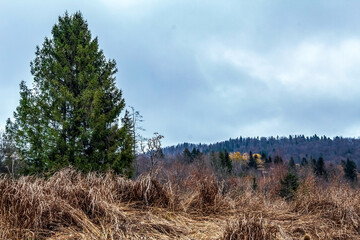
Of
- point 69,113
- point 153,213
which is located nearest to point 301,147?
point 69,113

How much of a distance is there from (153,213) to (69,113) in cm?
818

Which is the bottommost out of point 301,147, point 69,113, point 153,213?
point 153,213

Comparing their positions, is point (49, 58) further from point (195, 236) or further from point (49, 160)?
point (195, 236)

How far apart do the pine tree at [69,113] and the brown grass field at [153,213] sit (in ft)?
19.6

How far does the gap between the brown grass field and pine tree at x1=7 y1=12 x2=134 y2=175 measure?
5980mm

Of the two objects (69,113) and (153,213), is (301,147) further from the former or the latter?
(153,213)

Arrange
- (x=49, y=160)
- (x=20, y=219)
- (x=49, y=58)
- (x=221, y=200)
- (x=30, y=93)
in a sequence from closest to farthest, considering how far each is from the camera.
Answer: (x=20, y=219) < (x=221, y=200) < (x=49, y=160) < (x=30, y=93) < (x=49, y=58)

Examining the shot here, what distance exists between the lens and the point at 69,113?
384 inches

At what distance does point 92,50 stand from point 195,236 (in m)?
10.1

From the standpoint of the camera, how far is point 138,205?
113 inches

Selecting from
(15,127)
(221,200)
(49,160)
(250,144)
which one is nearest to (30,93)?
(15,127)

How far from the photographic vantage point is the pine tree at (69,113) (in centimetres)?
898

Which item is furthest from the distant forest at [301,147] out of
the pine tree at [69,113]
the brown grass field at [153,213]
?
the brown grass field at [153,213]

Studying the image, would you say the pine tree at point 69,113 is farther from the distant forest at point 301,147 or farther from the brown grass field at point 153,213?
the distant forest at point 301,147
